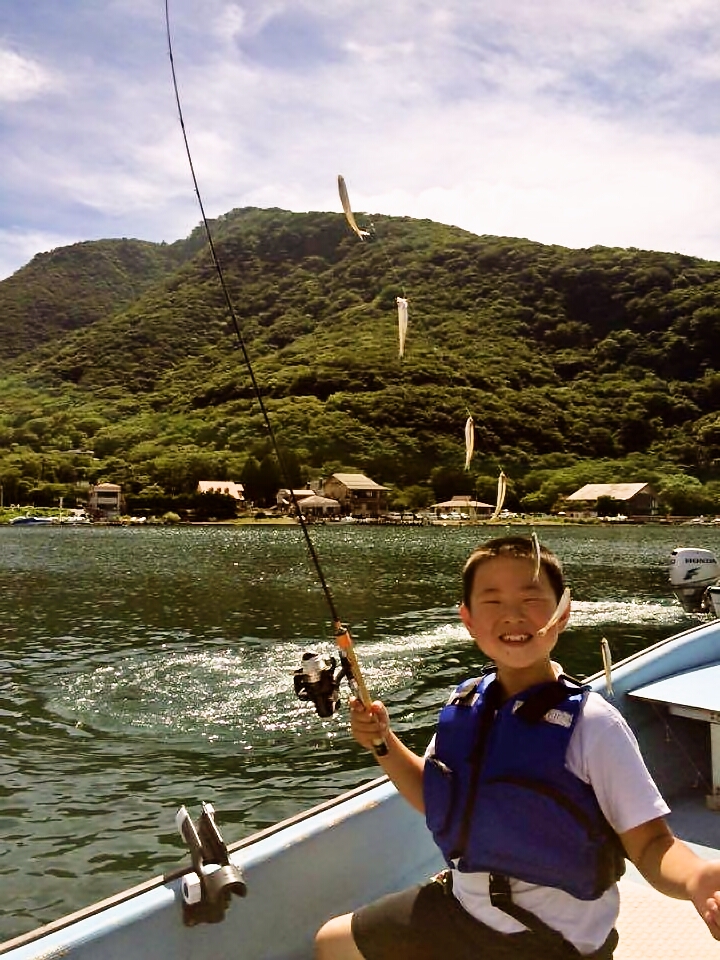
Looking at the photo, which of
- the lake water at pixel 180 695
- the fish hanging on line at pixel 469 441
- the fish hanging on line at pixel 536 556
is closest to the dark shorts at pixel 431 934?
the fish hanging on line at pixel 536 556

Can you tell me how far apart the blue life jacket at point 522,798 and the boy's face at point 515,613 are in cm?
10

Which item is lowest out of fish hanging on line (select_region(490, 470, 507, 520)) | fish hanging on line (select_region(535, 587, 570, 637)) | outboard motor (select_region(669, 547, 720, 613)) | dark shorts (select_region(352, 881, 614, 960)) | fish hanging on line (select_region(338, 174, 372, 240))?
outboard motor (select_region(669, 547, 720, 613))

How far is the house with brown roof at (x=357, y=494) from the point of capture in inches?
4993

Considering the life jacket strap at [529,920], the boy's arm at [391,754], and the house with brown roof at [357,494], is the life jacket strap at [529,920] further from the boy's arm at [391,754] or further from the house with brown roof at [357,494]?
the house with brown roof at [357,494]

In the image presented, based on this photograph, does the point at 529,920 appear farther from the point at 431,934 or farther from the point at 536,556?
the point at 536,556

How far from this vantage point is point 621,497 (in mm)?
113688

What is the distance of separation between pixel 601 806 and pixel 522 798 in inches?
8.6

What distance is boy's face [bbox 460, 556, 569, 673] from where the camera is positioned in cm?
259

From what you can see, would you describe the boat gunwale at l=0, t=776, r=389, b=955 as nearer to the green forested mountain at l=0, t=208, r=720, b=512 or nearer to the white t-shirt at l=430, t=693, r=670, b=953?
the white t-shirt at l=430, t=693, r=670, b=953

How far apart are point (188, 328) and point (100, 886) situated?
167882mm

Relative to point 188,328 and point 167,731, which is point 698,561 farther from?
point 188,328

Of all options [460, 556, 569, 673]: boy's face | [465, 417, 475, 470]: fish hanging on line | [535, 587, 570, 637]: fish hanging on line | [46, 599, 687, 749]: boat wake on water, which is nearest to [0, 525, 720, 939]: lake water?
[46, 599, 687, 749]: boat wake on water

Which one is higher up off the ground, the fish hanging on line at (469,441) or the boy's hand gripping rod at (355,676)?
the fish hanging on line at (469,441)

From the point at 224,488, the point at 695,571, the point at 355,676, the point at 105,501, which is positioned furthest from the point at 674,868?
the point at 105,501
